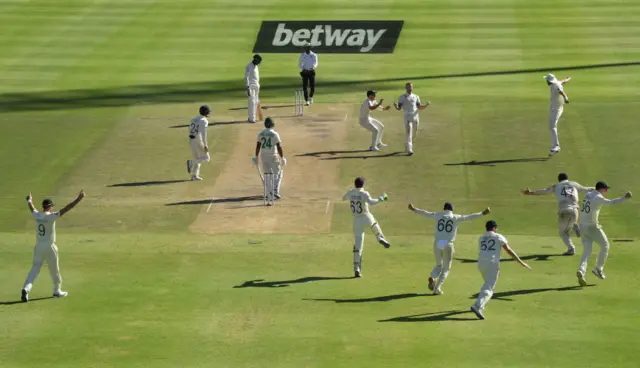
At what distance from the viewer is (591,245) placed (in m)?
25.5

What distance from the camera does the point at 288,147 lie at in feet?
121

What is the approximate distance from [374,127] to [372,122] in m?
0.16

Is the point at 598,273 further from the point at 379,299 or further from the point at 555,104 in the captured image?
the point at 555,104

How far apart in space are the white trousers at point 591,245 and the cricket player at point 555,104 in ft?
32.2

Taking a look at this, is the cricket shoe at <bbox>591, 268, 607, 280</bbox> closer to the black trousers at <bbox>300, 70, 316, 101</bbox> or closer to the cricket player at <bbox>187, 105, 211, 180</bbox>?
the cricket player at <bbox>187, 105, 211, 180</bbox>

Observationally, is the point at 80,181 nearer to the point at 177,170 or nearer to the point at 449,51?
the point at 177,170

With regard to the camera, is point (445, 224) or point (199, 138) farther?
point (199, 138)

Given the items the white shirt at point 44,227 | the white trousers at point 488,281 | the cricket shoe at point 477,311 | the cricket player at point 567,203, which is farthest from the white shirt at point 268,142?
the cricket shoe at point 477,311

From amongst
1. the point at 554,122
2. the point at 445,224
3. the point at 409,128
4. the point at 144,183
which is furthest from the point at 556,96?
the point at 445,224

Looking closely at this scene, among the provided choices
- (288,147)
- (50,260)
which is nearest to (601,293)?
(50,260)

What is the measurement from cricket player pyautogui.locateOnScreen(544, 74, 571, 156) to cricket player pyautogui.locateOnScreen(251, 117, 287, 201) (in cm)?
790

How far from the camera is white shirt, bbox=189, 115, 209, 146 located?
33500mm

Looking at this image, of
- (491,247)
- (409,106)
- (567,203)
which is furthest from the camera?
(409,106)

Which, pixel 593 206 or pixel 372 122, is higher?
pixel 372 122
